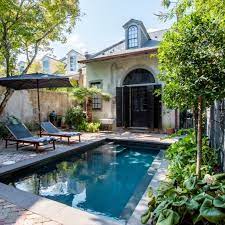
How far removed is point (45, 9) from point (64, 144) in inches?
278

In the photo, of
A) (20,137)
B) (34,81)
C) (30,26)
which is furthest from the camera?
(30,26)

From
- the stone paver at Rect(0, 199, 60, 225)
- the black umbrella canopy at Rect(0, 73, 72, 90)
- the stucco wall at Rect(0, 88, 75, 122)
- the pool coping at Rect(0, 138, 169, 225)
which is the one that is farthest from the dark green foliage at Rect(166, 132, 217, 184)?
the stucco wall at Rect(0, 88, 75, 122)

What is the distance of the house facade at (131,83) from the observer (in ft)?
42.0

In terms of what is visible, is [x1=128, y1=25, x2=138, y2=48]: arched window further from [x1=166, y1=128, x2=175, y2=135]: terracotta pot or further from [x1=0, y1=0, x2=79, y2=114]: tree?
[x1=166, y1=128, x2=175, y2=135]: terracotta pot

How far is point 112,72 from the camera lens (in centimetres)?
1409

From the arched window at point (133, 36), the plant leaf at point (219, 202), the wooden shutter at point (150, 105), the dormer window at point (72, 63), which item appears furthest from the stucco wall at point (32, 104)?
the plant leaf at point (219, 202)

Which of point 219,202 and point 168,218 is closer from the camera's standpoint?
point 219,202

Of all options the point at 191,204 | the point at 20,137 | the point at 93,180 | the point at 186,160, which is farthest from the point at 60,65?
the point at 191,204

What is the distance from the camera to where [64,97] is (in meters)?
15.8

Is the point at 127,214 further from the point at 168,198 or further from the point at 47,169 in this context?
the point at 47,169

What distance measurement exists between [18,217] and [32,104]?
416 inches

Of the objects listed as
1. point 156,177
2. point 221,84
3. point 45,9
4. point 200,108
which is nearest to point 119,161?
point 156,177

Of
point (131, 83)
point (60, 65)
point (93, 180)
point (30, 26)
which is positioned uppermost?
point (60, 65)

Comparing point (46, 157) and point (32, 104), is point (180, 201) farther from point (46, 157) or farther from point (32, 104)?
point (32, 104)
